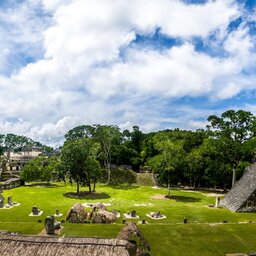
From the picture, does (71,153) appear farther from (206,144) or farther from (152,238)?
(152,238)

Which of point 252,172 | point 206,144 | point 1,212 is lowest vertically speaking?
point 1,212

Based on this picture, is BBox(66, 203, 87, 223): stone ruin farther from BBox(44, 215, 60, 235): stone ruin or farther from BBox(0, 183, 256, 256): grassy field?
BBox(44, 215, 60, 235): stone ruin

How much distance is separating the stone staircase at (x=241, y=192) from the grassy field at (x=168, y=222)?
170 centimetres

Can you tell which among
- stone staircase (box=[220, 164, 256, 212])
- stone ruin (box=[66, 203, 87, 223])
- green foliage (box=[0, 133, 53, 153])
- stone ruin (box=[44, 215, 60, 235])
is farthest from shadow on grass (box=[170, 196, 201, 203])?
green foliage (box=[0, 133, 53, 153])

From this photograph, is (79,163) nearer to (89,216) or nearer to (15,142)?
(89,216)

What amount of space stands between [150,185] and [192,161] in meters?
12.5

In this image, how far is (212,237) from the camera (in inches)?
945

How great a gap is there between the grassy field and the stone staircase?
1.70 metres

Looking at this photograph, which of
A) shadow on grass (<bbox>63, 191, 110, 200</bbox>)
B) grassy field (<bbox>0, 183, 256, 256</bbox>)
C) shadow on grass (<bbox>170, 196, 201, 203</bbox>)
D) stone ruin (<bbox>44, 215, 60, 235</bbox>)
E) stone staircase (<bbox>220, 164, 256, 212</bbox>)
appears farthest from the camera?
shadow on grass (<bbox>63, 191, 110, 200</bbox>)

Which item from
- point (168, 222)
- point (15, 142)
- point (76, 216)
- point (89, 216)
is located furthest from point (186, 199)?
point (15, 142)

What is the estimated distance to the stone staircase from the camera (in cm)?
3544

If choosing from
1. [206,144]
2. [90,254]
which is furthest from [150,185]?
[90,254]

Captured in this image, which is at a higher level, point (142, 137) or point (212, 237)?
point (142, 137)

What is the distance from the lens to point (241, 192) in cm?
3775
